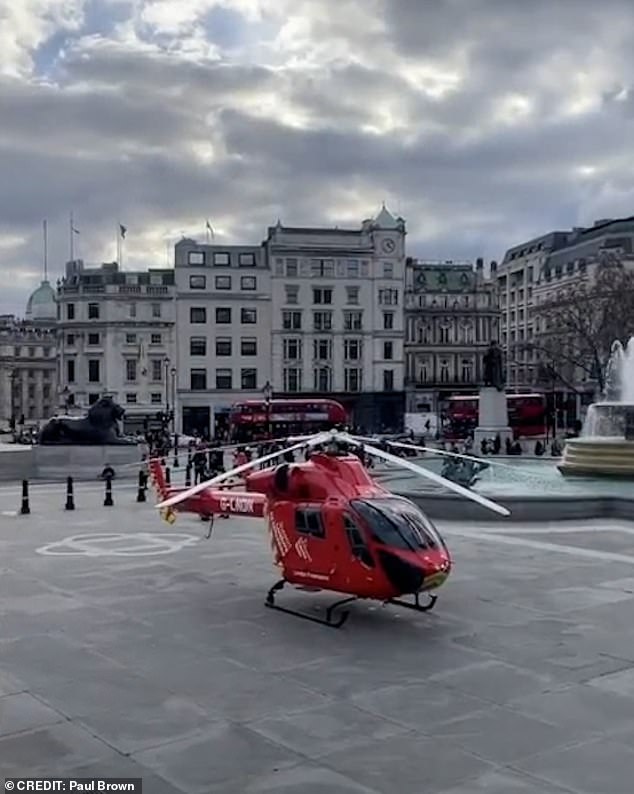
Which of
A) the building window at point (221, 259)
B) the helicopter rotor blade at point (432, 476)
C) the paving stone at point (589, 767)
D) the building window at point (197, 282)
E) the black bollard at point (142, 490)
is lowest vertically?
the paving stone at point (589, 767)

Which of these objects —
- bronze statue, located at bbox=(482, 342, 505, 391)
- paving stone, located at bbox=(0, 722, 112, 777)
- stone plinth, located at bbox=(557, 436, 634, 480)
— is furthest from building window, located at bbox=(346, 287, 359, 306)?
paving stone, located at bbox=(0, 722, 112, 777)

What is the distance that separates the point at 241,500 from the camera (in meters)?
16.0

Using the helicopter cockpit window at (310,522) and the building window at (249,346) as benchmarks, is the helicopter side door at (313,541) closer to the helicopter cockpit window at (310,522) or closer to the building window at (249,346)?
the helicopter cockpit window at (310,522)

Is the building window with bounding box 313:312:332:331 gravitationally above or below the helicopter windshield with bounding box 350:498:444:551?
above

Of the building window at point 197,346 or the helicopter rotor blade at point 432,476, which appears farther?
the building window at point 197,346

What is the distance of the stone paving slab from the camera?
8.32 meters

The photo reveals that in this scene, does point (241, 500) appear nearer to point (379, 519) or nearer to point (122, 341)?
point (379, 519)

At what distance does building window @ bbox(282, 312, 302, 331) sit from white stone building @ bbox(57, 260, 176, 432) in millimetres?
9821

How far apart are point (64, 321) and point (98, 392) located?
7.28 meters

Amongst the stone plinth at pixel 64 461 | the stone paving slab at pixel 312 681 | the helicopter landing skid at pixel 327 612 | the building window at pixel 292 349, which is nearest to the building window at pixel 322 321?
the building window at pixel 292 349

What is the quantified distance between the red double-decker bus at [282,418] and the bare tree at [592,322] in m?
19.3

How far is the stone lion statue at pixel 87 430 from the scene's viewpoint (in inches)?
1729

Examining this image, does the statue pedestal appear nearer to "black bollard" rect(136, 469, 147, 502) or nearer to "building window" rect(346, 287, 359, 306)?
"black bollard" rect(136, 469, 147, 502)

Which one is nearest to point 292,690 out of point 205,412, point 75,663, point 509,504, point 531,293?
point 75,663
